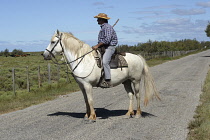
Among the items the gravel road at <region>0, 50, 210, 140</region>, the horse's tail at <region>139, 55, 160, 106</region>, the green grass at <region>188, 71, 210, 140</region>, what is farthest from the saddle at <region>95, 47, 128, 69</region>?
the green grass at <region>188, 71, 210, 140</region>

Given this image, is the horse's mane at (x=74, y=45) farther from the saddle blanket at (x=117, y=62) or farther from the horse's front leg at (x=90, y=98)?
the horse's front leg at (x=90, y=98)

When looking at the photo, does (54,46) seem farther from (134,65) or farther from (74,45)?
(134,65)

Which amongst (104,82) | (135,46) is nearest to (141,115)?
(104,82)

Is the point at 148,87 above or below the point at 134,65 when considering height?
below

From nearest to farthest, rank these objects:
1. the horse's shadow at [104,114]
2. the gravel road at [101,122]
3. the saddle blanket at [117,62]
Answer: the gravel road at [101,122] → the saddle blanket at [117,62] → the horse's shadow at [104,114]

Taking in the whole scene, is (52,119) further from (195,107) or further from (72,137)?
(195,107)

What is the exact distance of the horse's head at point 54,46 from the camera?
804cm

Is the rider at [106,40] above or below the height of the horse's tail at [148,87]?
above

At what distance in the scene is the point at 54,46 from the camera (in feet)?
26.4

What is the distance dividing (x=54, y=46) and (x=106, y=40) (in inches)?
51.4

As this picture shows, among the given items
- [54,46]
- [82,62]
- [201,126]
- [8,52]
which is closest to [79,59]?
[82,62]

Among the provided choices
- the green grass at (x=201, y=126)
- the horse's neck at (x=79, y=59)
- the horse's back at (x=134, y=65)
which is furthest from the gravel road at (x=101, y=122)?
the horse's neck at (x=79, y=59)

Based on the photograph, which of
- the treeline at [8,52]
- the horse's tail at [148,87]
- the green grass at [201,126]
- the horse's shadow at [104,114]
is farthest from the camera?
the treeline at [8,52]

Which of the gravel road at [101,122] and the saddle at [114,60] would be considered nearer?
the gravel road at [101,122]
